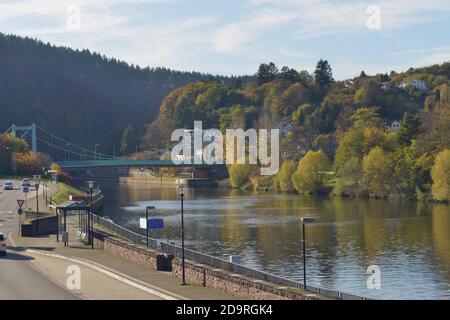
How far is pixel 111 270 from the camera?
3716cm

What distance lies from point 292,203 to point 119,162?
59606 millimetres

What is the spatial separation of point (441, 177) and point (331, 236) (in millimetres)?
32205

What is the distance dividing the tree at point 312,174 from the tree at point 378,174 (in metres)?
10.4

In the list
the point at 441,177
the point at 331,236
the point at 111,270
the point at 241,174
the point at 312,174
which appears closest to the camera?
the point at 111,270

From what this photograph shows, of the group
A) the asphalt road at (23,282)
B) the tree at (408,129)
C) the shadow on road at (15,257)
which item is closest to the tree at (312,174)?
the tree at (408,129)

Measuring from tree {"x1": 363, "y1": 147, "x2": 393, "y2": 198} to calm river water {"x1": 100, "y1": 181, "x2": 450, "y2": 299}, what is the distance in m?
3.69

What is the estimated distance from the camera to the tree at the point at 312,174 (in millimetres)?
110562

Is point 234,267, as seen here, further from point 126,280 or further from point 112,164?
point 112,164

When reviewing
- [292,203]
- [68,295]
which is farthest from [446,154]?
[68,295]

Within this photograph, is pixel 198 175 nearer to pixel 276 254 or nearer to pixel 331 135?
pixel 331 135

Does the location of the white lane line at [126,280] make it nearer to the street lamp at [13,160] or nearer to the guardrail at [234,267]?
the guardrail at [234,267]

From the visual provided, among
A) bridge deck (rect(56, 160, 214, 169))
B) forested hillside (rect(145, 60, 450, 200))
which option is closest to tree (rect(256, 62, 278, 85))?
forested hillside (rect(145, 60, 450, 200))

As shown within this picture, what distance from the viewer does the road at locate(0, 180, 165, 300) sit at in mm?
31891

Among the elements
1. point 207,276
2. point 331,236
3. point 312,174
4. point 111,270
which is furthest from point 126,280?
point 312,174
